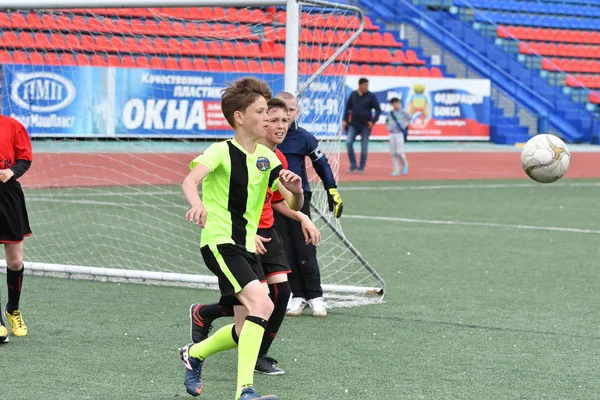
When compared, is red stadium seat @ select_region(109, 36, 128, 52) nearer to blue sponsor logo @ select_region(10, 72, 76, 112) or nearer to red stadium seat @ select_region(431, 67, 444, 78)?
blue sponsor logo @ select_region(10, 72, 76, 112)

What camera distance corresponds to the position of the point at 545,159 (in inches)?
277

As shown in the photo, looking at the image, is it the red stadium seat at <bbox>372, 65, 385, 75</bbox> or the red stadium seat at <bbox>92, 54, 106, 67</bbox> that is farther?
the red stadium seat at <bbox>372, 65, 385, 75</bbox>

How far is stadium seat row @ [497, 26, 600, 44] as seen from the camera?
118ft

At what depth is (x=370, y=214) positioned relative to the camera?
45.2 feet

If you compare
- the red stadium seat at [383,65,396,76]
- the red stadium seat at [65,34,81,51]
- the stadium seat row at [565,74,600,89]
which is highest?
the red stadium seat at [65,34,81,51]

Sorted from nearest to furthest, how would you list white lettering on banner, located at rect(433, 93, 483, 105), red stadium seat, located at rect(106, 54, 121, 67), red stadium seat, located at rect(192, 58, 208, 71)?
red stadium seat, located at rect(106, 54, 121, 67) < red stadium seat, located at rect(192, 58, 208, 71) < white lettering on banner, located at rect(433, 93, 483, 105)

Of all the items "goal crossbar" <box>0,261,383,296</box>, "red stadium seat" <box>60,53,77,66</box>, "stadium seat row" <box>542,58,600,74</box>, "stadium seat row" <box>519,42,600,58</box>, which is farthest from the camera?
"stadium seat row" <box>519,42,600,58</box>

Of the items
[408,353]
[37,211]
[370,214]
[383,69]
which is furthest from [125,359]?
[383,69]

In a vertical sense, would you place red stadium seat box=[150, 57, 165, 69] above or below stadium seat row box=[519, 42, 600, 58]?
above

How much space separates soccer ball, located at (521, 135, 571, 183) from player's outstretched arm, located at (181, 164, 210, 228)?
2.99m

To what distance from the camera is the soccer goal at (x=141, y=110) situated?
8500 millimetres

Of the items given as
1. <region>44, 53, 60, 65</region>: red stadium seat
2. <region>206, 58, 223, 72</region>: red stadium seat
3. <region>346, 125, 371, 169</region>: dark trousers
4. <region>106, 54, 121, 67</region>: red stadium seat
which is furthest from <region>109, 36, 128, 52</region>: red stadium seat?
<region>346, 125, 371, 169</region>: dark trousers

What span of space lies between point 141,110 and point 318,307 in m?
8.70

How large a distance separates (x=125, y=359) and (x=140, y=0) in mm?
3422
